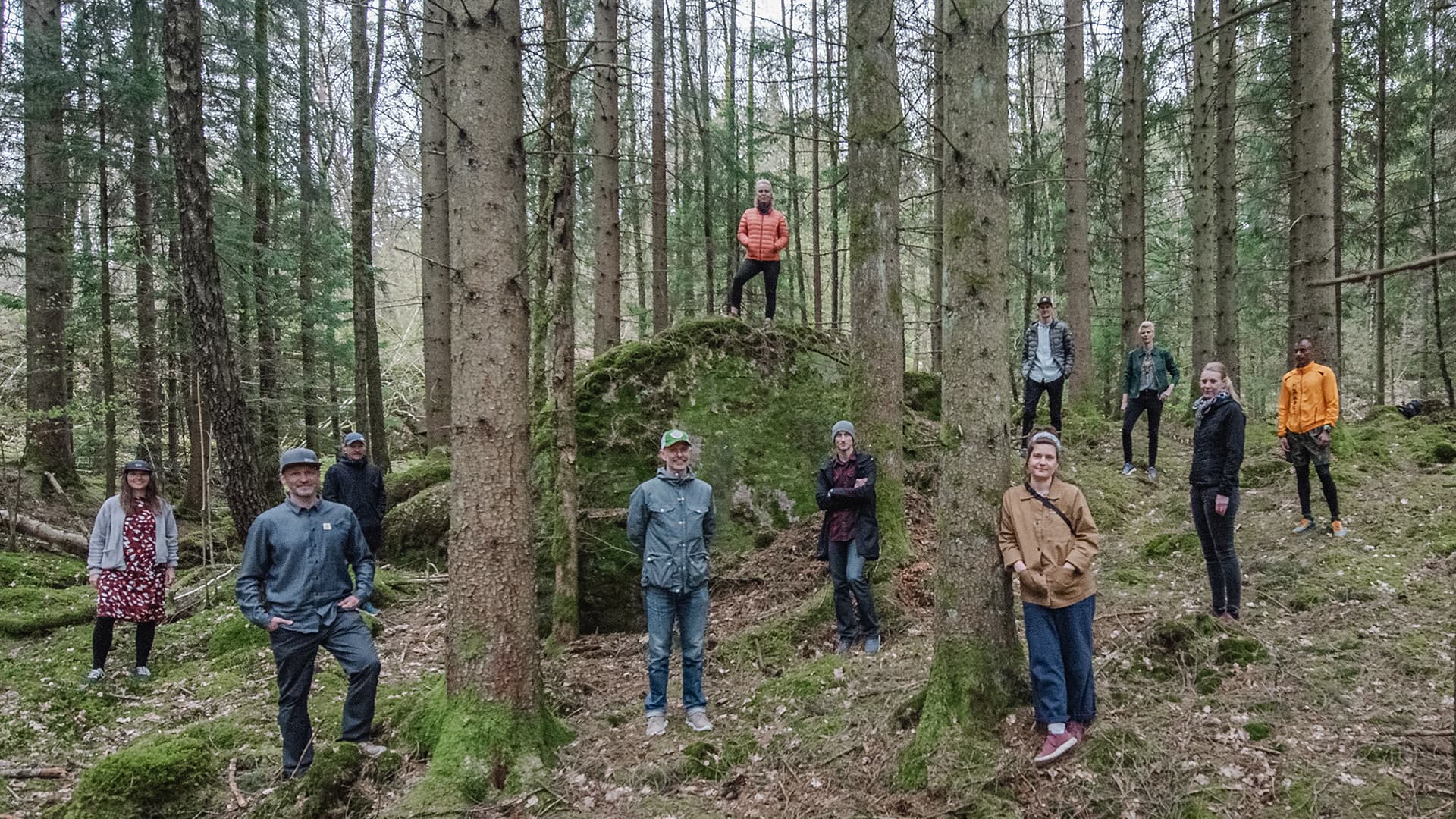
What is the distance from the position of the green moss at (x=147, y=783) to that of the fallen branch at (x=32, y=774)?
2.91ft

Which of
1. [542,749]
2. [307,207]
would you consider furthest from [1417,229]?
[307,207]

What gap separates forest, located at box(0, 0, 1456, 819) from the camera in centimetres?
449

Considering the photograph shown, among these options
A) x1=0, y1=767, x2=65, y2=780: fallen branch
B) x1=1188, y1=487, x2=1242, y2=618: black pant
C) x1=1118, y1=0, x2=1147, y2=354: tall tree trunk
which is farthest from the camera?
x1=1118, y1=0, x2=1147, y2=354: tall tree trunk

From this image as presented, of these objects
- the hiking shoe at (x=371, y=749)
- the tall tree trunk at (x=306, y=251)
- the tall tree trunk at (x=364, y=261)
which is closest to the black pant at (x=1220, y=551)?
the hiking shoe at (x=371, y=749)

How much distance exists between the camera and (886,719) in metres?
4.91

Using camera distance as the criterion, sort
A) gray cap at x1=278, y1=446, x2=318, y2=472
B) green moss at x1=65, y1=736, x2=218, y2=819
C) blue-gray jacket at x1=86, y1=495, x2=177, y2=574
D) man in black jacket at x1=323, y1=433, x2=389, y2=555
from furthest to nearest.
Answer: man in black jacket at x1=323, y1=433, x2=389, y2=555 → blue-gray jacket at x1=86, y1=495, x2=177, y2=574 → gray cap at x1=278, y1=446, x2=318, y2=472 → green moss at x1=65, y1=736, x2=218, y2=819

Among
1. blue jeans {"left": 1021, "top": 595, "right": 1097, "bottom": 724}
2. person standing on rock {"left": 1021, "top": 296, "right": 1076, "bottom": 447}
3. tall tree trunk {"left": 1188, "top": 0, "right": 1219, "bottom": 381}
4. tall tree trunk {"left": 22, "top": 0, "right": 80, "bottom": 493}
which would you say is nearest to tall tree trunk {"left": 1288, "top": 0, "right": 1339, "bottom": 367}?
person standing on rock {"left": 1021, "top": 296, "right": 1076, "bottom": 447}

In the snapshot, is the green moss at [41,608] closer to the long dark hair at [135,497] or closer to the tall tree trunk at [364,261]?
the long dark hair at [135,497]

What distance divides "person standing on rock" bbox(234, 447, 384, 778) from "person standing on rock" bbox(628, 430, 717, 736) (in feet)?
6.13

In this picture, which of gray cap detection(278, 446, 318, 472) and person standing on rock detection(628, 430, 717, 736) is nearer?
gray cap detection(278, 446, 318, 472)

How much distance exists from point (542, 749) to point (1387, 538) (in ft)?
26.1

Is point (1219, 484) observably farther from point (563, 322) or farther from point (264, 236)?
point (264, 236)

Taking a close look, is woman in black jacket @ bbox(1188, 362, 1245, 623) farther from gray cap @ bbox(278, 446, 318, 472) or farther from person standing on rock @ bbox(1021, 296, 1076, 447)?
gray cap @ bbox(278, 446, 318, 472)

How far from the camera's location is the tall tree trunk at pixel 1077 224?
1348cm
